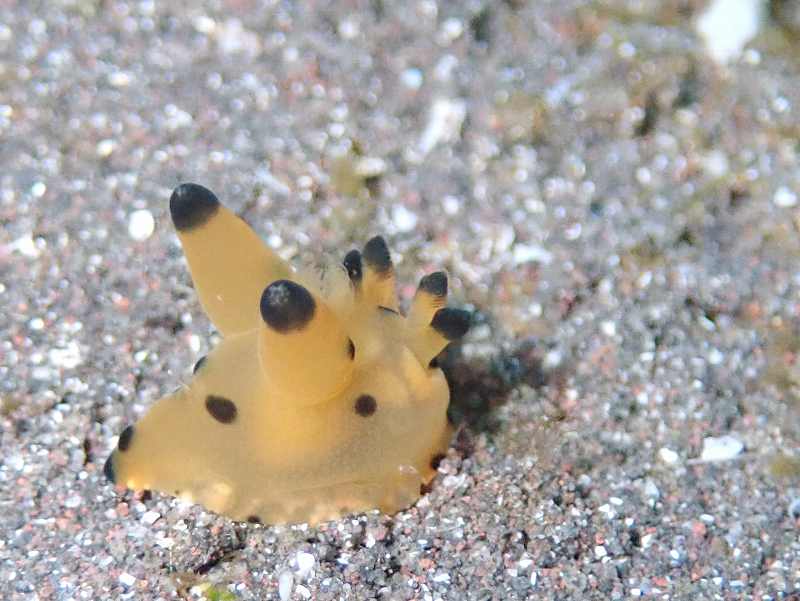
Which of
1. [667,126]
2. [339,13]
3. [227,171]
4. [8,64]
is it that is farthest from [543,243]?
[8,64]

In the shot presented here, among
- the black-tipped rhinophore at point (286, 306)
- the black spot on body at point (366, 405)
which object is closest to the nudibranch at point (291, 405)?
the black spot on body at point (366, 405)

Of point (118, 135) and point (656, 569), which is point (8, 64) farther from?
point (656, 569)

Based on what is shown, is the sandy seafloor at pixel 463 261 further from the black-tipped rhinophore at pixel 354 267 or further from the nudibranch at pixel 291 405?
the black-tipped rhinophore at pixel 354 267

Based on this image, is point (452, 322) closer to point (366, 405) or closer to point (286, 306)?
point (366, 405)

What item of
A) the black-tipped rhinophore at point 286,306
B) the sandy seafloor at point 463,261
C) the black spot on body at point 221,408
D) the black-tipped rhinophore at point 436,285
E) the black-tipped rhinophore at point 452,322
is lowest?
the sandy seafloor at point 463,261

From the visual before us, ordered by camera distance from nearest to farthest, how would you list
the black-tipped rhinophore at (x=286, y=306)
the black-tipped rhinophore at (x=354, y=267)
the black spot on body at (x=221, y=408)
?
1. the black-tipped rhinophore at (x=286, y=306)
2. the black spot on body at (x=221, y=408)
3. the black-tipped rhinophore at (x=354, y=267)

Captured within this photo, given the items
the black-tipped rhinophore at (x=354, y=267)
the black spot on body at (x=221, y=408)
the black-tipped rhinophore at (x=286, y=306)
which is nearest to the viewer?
the black-tipped rhinophore at (x=286, y=306)

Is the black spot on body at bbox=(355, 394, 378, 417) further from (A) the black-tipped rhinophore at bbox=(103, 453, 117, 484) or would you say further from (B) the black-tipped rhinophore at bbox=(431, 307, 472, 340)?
(A) the black-tipped rhinophore at bbox=(103, 453, 117, 484)
